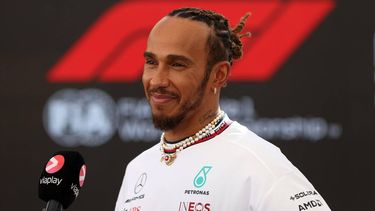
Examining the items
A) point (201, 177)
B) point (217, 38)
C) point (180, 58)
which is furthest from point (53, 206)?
point (217, 38)

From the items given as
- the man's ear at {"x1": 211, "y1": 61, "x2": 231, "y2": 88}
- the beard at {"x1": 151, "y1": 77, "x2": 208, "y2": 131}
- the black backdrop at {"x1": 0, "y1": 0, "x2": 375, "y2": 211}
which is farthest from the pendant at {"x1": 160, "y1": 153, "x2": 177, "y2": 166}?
the black backdrop at {"x1": 0, "y1": 0, "x2": 375, "y2": 211}

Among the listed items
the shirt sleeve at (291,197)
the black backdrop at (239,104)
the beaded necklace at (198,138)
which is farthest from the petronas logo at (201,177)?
the black backdrop at (239,104)

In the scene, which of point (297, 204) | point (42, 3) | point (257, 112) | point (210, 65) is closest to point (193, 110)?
point (210, 65)

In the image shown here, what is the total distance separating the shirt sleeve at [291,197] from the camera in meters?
2.01

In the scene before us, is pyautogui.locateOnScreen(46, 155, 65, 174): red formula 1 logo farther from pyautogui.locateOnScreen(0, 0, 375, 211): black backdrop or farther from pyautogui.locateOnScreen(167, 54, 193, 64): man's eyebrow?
pyautogui.locateOnScreen(0, 0, 375, 211): black backdrop

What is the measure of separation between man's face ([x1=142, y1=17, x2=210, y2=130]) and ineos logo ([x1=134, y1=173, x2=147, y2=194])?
213mm

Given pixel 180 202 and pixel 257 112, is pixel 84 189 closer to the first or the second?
pixel 257 112

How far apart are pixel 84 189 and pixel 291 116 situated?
1205mm

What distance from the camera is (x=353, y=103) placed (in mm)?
4316

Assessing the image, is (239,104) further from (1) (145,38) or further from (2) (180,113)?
(2) (180,113)

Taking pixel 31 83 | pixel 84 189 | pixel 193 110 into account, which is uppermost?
pixel 31 83

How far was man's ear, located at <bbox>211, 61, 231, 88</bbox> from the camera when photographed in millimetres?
2236

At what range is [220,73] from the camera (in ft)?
7.39

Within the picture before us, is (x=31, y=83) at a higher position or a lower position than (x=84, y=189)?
higher
